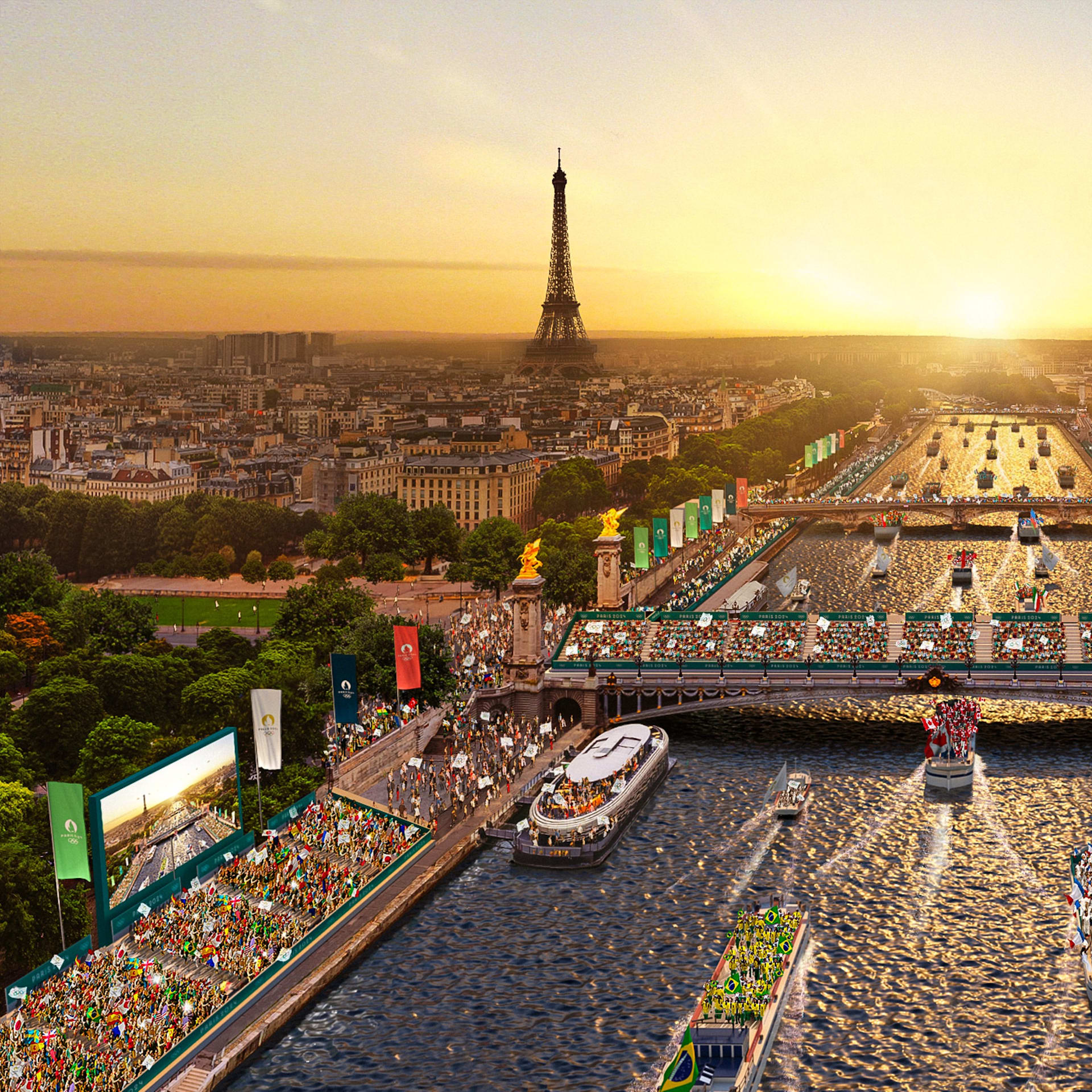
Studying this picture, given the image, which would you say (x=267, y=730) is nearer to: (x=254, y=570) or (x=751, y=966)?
(x=751, y=966)

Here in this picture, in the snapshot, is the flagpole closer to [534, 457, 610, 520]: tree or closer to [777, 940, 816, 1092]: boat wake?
[777, 940, 816, 1092]: boat wake

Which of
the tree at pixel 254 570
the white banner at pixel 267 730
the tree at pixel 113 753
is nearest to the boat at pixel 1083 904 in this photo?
the white banner at pixel 267 730

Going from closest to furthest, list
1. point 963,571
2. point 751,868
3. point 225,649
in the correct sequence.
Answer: point 751,868 → point 225,649 → point 963,571

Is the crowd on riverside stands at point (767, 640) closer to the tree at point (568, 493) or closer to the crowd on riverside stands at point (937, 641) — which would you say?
the crowd on riverside stands at point (937, 641)

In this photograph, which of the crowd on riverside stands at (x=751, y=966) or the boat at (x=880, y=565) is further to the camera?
the boat at (x=880, y=565)

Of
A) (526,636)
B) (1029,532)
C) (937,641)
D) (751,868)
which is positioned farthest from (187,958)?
(1029,532)
